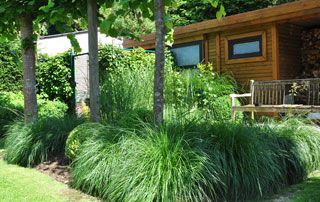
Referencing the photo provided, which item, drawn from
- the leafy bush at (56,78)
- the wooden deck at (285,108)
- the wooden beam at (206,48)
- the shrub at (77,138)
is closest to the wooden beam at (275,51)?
the wooden deck at (285,108)

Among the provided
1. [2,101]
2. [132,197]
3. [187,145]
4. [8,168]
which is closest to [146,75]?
[8,168]

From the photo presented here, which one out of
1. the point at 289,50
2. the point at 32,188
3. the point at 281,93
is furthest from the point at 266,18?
the point at 32,188

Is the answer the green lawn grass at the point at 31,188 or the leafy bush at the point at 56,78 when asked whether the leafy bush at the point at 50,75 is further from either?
the green lawn grass at the point at 31,188

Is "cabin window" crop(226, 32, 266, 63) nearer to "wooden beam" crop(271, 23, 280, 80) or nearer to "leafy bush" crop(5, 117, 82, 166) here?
"wooden beam" crop(271, 23, 280, 80)

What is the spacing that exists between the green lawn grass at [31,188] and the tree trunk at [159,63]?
125 cm

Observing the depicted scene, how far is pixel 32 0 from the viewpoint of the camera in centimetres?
646

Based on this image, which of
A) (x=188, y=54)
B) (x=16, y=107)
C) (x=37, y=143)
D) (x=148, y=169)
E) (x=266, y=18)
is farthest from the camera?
(x=188, y=54)

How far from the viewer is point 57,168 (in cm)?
539

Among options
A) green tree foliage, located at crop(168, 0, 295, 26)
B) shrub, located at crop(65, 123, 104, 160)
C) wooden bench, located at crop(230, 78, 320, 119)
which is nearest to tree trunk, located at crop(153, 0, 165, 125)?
shrub, located at crop(65, 123, 104, 160)

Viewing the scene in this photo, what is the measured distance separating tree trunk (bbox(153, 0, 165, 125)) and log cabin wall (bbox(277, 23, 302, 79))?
6.35 m

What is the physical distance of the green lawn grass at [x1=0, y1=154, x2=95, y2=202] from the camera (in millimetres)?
4148

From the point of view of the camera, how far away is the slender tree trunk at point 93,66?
19.2 feet

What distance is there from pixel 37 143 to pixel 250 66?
6.79m

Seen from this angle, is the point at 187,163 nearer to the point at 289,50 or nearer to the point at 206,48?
the point at 289,50
